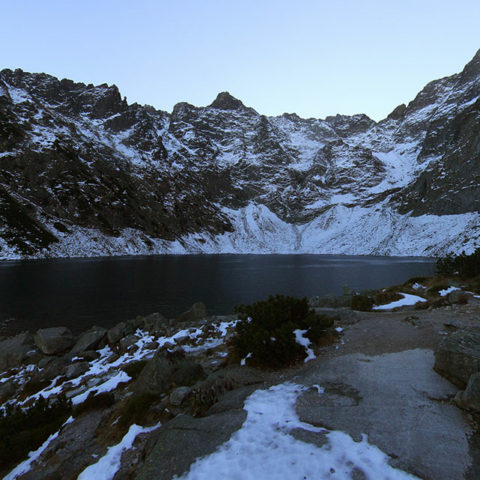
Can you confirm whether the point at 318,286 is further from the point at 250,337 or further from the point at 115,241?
the point at 115,241

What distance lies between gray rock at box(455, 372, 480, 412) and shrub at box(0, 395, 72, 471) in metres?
10.4

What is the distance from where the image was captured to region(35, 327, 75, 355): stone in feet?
54.2

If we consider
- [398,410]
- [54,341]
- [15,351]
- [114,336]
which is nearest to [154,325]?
[114,336]

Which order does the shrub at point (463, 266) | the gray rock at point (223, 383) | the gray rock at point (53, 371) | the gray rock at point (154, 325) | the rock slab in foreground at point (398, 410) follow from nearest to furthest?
the rock slab in foreground at point (398, 410)
the gray rock at point (223, 383)
the gray rock at point (53, 371)
the gray rock at point (154, 325)
the shrub at point (463, 266)

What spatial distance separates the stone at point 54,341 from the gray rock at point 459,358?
63.2ft

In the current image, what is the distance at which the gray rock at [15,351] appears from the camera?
1548 centimetres

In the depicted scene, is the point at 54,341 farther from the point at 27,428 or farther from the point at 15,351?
the point at 27,428

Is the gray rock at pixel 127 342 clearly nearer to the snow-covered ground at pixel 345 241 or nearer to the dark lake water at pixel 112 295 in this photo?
the dark lake water at pixel 112 295

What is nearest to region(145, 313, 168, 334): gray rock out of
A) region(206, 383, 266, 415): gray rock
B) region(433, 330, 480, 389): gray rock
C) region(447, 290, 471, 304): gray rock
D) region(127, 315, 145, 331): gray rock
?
region(127, 315, 145, 331): gray rock

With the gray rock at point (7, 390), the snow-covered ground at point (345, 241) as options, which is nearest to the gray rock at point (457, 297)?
the gray rock at point (7, 390)

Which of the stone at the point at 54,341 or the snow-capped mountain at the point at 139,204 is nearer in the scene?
the stone at the point at 54,341

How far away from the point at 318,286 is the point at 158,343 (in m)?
35.1

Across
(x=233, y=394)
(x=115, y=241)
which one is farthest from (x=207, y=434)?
(x=115, y=241)

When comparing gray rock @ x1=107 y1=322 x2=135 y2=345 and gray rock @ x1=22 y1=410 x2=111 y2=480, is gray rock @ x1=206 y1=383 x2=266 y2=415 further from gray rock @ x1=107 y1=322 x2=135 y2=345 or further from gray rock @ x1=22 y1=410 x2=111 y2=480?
gray rock @ x1=107 y1=322 x2=135 y2=345
